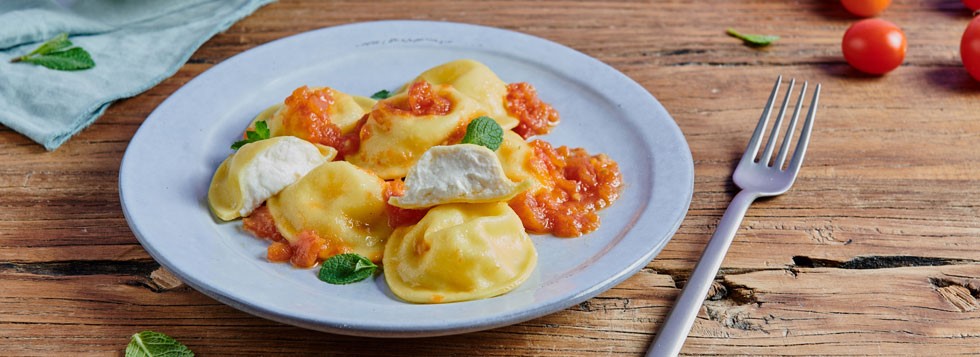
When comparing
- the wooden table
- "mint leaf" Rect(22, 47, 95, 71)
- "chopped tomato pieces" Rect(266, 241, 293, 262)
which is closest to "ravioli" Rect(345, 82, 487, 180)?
"chopped tomato pieces" Rect(266, 241, 293, 262)

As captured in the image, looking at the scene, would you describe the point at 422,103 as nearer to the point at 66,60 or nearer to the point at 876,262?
the point at 876,262

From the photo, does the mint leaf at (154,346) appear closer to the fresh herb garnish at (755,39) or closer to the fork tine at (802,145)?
the fork tine at (802,145)

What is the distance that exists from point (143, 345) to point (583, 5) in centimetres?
369

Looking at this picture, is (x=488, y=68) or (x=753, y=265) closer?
(x=753, y=265)

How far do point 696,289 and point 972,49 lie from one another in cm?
276

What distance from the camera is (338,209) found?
3.46 meters

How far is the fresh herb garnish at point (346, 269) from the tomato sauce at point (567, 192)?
25.6 inches

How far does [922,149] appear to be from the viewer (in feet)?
14.4

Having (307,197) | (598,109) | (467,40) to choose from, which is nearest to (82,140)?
(307,197)

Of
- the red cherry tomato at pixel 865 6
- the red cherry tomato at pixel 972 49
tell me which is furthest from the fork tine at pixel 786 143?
the red cherry tomato at pixel 865 6

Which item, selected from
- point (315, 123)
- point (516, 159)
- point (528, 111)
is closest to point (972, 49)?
point (528, 111)

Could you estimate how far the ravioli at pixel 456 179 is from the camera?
3.23m

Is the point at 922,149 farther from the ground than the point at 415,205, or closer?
closer

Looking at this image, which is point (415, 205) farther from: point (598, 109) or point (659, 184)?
point (598, 109)
